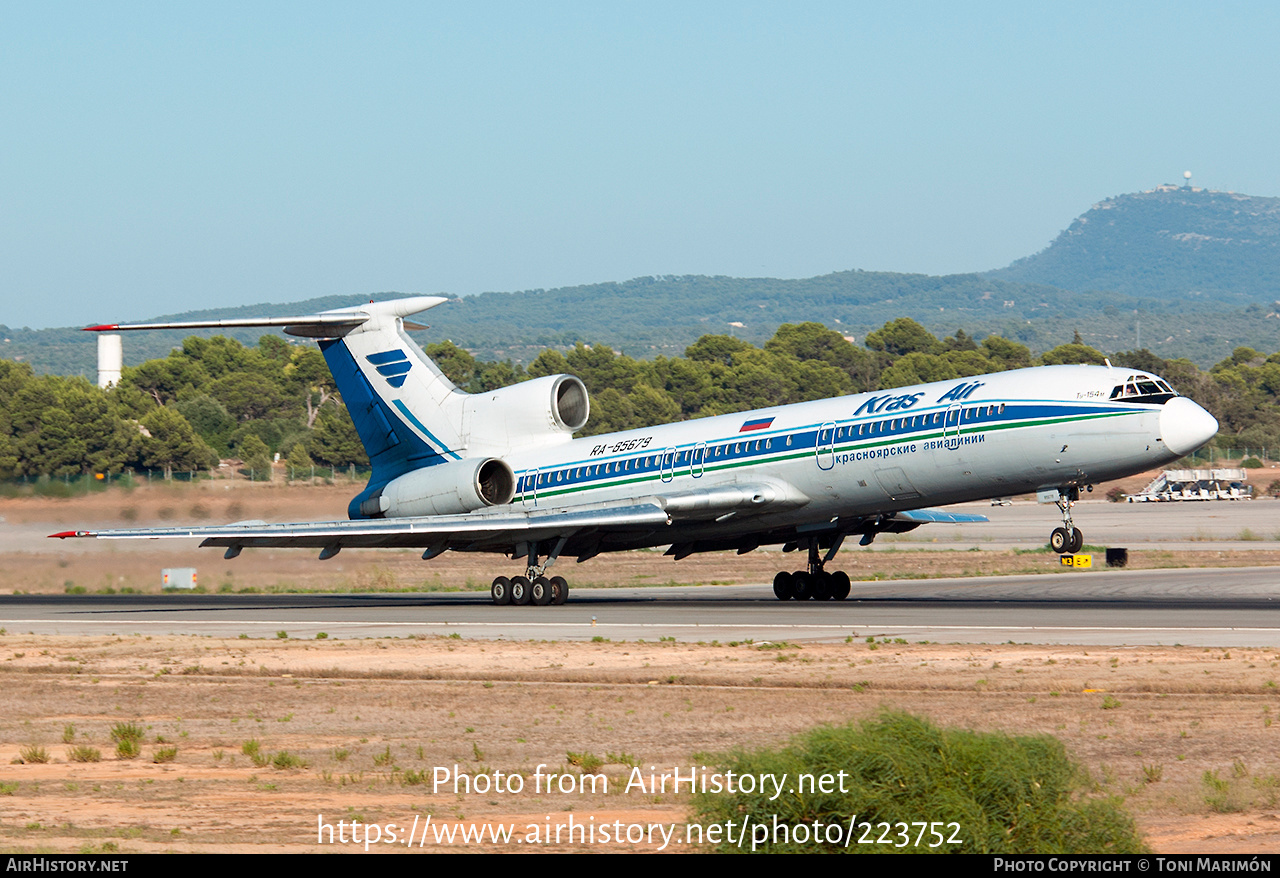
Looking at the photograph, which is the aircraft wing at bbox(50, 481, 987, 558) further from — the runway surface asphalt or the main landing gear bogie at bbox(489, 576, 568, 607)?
the runway surface asphalt

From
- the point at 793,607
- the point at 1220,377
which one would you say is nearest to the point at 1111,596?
the point at 793,607

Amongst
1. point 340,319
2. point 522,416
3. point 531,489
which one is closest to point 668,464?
point 531,489

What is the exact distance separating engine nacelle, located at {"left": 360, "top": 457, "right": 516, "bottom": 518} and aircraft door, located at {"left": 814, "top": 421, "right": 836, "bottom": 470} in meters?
8.63

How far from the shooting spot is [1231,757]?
503 inches

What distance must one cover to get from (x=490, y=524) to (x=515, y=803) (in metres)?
21.4

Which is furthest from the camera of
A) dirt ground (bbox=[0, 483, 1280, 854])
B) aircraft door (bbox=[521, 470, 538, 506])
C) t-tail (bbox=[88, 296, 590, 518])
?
t-tail (bbox=[88, 296, 590, 518])

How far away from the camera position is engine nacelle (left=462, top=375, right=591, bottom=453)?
36000 millimetres

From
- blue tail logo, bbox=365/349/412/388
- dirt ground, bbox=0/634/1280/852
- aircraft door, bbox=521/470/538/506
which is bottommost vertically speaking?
dirt ground, bbox=0/634/1280/852

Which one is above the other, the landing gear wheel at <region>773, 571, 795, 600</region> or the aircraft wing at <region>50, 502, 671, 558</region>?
the aircraft wing at <region>50, 502, 671, 558</region>

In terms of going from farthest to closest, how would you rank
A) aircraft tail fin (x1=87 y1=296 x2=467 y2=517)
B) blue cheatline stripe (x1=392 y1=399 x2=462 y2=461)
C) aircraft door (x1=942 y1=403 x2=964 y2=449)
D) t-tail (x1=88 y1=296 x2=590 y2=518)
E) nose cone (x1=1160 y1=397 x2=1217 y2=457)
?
aircraft tail fin (x1=87 y1=296 x2=467 y2=517) → blue cheatline stripe (x1=392 y1=399 x2=462 y2=461) → t-tail (x1=88 y1=296 x2=590 y2=518) → aircraft door (x1=942 y1=403 x2=964 y2=449) → nose cone (x1=1160 y1=397 x2=1217 y2=457)

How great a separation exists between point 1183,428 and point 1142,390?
1.17m

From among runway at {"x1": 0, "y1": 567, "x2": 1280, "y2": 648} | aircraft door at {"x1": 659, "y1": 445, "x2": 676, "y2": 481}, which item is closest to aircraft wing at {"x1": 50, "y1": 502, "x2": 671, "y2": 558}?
aircraft door at {"x1": 659, "y1": 445, "x2": 676, "y2": 481}
